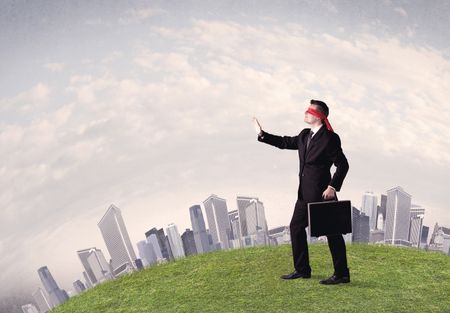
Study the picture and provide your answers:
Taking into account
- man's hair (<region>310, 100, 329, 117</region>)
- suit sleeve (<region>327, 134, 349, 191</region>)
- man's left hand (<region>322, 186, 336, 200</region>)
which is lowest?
man's left hand (<region>322, 186, 336, 200</region>)

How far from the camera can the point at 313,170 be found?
8.18 metres

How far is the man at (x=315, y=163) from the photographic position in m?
8.09

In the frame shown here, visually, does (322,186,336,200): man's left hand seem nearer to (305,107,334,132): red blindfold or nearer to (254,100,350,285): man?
(254,100,350,285): man

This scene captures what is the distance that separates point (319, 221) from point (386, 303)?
1398 millimetres

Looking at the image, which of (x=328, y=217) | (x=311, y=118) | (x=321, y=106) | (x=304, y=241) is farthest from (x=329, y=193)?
(x=321, y=106)

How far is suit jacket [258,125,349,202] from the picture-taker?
8070mm

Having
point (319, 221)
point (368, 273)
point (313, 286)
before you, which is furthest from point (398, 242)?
point (319, 221)

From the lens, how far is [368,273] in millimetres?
9523

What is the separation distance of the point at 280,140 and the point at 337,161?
2.70 feet

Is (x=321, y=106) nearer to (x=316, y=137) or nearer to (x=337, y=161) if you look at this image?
(x=316, y=137)

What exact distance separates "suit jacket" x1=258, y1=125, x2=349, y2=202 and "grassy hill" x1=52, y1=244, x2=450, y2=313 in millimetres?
1350

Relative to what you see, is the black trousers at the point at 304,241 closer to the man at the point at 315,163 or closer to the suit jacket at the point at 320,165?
the man at the point at 315,163

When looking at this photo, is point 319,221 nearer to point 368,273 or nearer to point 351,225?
point 351,225

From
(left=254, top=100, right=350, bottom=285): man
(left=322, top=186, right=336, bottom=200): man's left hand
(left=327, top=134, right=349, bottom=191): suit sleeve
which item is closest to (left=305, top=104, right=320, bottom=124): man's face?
(left=254, top=100, right=350, bottom=285): man
